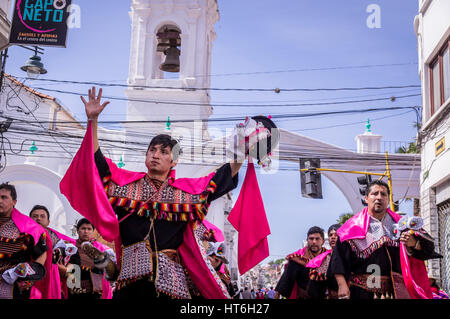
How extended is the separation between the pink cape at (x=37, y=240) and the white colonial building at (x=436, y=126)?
27.5 ft

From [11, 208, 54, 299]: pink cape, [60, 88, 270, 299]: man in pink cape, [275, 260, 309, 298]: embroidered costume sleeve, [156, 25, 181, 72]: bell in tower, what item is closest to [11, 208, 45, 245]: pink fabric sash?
[11, 208, 54, 299]: pink cape

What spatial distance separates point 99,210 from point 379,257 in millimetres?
2737

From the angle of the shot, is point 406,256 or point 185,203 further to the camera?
point 406,256

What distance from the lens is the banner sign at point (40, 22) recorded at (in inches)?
390

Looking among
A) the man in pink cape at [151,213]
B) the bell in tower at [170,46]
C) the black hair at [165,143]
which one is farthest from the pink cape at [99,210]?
the bell in tower at [170,46]

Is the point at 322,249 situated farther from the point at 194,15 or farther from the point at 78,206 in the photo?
the point at 194,15

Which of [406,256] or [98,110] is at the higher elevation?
[98,110]

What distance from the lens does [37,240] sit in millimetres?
5426

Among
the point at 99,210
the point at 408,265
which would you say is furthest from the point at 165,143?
the point at 408,265

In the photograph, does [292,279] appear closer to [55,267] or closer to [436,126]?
[55,267]

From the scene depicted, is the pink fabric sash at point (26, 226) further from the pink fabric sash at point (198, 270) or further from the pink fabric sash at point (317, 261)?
the pink fabric sash at point (317, 261)

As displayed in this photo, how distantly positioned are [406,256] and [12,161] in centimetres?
2151

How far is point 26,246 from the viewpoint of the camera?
5.40 meters
